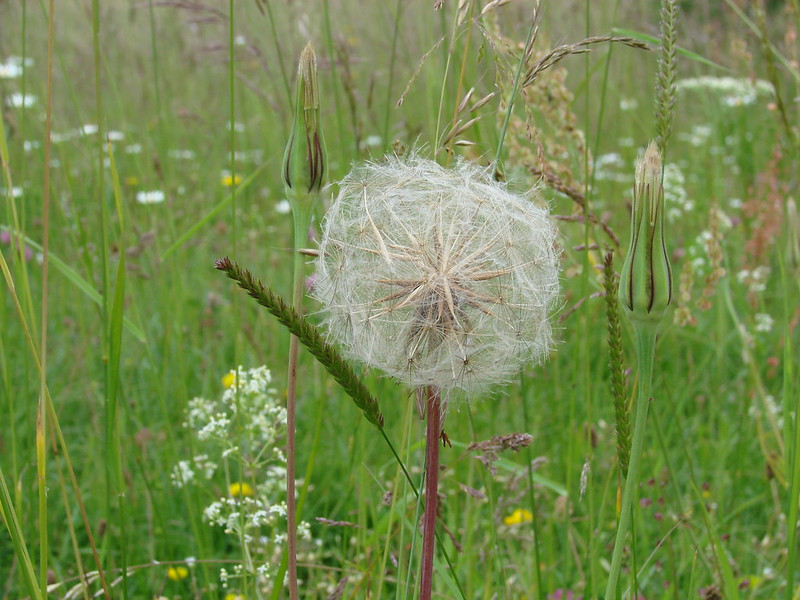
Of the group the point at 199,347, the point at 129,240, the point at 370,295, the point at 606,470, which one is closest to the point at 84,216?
the point at 129,240

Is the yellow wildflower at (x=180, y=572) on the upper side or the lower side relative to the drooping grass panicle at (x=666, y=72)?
lower

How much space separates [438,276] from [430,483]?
0.30 m

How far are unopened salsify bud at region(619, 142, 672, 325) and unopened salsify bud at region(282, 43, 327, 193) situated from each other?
0.51 meters

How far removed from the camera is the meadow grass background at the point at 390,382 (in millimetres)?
1837

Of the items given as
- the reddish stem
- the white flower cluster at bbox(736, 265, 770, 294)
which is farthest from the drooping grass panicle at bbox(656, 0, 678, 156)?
the white flower cluster at bbox(736, 265, 770, 294)

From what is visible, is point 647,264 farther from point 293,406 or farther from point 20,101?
point 20,101

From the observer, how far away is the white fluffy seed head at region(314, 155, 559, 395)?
4.03ft

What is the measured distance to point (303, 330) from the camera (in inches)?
40.3

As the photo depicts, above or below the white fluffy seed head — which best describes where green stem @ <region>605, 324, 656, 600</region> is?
below

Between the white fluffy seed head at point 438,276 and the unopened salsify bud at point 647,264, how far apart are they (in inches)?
9.1

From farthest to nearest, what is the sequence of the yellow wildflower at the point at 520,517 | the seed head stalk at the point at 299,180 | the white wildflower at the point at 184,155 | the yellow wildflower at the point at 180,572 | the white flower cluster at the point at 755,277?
1. the white wildflower at the point at 184,155
2. the white flower cluster at the point at 755,277
3. the yellow wildflower at the point at 520,517
4. the yellow wildflower at the point at 180,572
5. the seed head stalk at the point at 299,180

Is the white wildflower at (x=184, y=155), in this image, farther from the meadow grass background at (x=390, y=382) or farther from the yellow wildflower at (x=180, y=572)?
the yellow wildflower at (x=180, y=572)

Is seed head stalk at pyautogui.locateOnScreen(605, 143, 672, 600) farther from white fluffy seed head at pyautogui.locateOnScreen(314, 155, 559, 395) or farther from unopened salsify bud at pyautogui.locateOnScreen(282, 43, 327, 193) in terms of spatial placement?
unopened salsify bud at pyautogui.locateOnScreen(282, 43, 327, 193)

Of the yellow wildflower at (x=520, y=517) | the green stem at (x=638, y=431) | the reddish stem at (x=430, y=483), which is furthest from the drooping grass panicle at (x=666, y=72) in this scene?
the yellow wildflower at (x=520, y=517)
